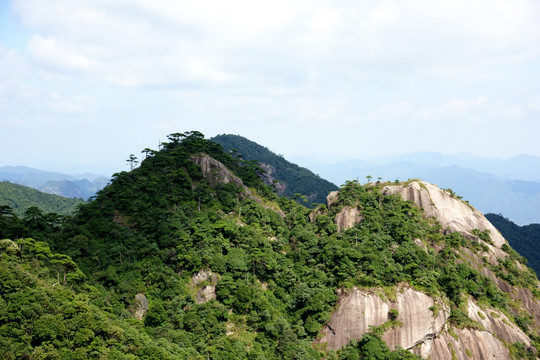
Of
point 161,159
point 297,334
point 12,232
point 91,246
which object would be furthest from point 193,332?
point 161,159

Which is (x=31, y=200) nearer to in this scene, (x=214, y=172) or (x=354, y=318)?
(x=214, y=172)

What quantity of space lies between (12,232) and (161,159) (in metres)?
22.4

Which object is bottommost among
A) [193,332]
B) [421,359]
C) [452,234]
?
[421,359]

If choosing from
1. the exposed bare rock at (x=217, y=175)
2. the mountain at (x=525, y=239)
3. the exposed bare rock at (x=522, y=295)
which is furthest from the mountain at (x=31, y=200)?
the mountain at (x=525, y=239)

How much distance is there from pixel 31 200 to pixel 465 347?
13680 cm

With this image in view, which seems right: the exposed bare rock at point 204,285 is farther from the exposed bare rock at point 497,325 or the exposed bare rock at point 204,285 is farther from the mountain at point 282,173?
the mountain at point 282,173

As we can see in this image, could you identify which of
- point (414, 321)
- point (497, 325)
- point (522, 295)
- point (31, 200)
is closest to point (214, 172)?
point (414, 321)

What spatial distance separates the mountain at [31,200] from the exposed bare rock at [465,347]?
111362mm

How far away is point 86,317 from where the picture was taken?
22.8 meters

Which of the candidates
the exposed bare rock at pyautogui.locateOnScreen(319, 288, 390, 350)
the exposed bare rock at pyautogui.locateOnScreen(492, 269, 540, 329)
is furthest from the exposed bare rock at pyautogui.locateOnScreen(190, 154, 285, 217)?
the exposed bare rock at pyautogui.locateOnScreen(492, 269, 540, 329)

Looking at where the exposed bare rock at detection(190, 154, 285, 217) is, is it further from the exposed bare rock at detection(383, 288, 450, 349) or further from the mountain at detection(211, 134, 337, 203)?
the mountain at detection(211, 134, 337, 203)

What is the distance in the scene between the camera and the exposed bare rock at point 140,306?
32.3 m

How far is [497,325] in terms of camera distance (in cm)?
3925

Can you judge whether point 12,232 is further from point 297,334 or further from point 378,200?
point 378,200
